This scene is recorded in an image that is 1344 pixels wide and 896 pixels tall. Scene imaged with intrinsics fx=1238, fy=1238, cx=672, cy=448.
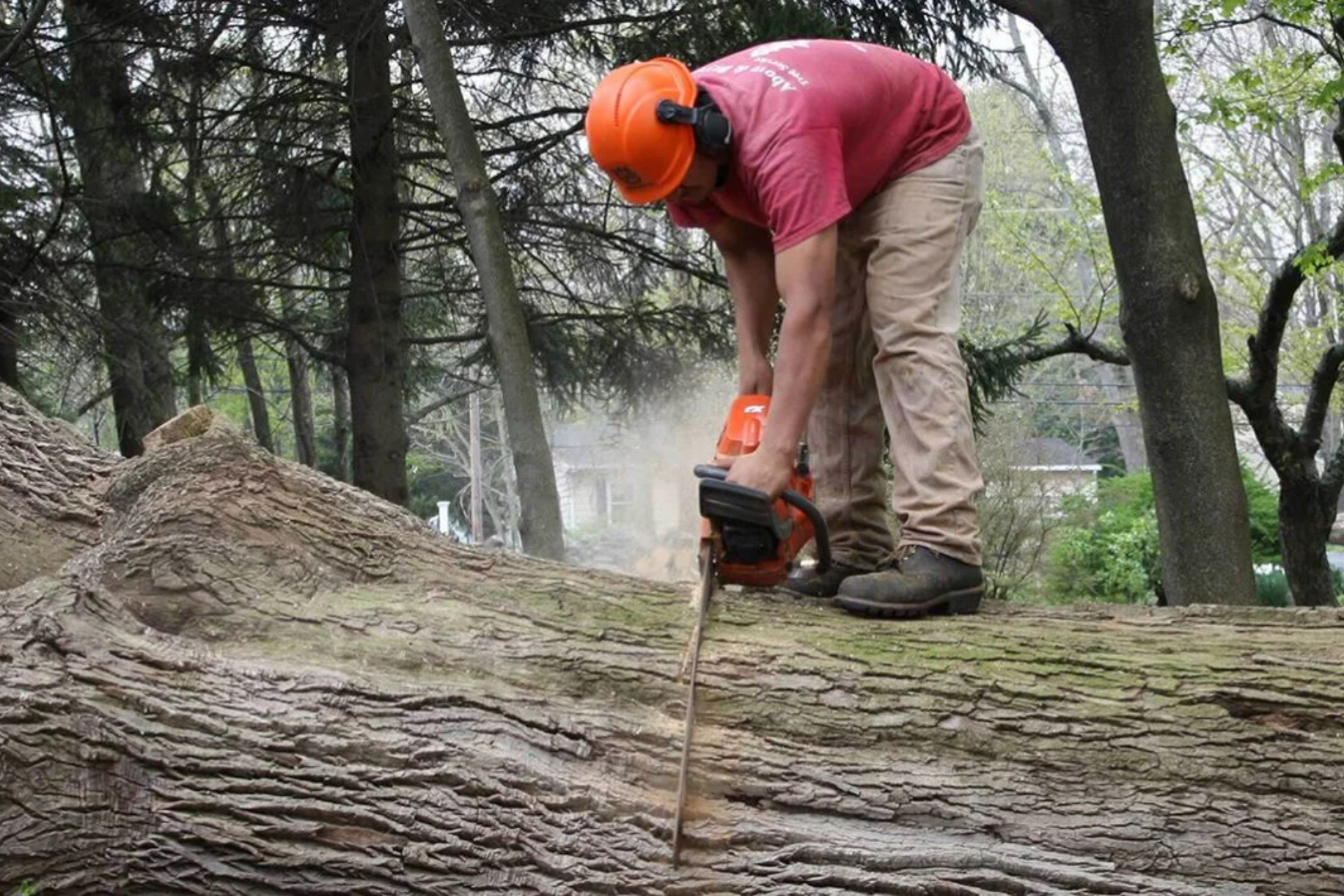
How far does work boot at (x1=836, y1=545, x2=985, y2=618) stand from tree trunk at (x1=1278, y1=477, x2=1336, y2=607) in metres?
6.28

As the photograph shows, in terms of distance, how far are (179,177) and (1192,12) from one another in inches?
276

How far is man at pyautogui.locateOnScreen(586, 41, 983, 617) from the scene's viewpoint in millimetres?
2854

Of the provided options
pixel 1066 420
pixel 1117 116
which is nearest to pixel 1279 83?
pixel 1117 116

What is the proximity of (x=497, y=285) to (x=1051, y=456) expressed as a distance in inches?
905

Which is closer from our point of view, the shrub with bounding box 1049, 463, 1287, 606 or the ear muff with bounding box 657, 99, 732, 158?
the ear muff with bounding box 657, 99, 732, 158

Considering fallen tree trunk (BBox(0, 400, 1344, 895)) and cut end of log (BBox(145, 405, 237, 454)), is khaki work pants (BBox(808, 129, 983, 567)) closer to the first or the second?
fallen tree trunk (BBox(0, 400, 1344, 895))

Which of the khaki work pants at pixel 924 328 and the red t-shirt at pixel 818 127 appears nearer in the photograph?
the red t-shirt at pixel 818 127

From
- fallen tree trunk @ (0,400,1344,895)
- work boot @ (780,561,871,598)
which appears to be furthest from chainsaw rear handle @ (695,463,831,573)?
fallen tree trunk @ (0,400,1344,895)

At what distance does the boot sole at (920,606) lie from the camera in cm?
304

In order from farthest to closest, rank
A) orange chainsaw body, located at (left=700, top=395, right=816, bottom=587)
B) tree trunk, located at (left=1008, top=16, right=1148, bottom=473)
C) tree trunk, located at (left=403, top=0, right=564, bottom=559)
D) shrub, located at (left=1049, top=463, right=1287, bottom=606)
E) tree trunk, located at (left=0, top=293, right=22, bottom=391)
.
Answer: tree trunk, located at (left=1008, top=16, right=1148, bottom=473)
shrub, located at (left=1049, top=463, right=1287, bottom=606)
tree trunk, located at (left=0, top=293, right=22, bottom=391)
tree trunk, located at (left=403, top=0, right=564, bottom=559)
orange chainsaw body, located at (left=700, top=395, right=816, bottom=587)

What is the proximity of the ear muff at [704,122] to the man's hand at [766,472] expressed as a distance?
0.73 metres

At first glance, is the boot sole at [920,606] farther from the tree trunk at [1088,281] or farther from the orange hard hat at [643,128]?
the tree trunk at [1088,281]

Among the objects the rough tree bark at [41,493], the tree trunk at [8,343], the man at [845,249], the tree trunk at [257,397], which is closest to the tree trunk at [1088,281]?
the tree trunk at [257,397]

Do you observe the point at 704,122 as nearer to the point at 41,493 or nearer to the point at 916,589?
the point at 916,589
